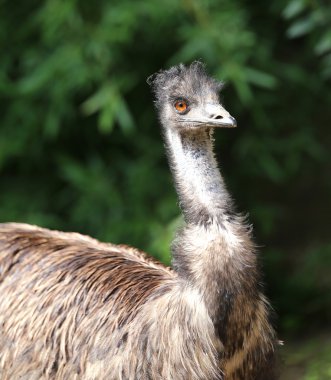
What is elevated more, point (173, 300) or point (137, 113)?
point (137, 113)

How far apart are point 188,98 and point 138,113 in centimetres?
287

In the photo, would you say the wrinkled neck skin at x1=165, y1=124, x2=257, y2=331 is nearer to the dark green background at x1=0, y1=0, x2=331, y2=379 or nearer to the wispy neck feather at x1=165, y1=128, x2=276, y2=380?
the wispy neck feather at x1=165, y1=128, x2=276, y2=380

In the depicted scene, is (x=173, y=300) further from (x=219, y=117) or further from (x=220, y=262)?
(x=219, y=117)

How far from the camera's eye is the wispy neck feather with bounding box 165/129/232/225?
344cm

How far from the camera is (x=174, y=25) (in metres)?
6.06

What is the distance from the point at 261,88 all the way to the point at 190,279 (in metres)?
3.30

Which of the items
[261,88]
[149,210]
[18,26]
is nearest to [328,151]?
[261,88]

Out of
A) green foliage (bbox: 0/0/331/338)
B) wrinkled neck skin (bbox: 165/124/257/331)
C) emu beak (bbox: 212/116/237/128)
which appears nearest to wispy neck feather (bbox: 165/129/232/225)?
wrinkled neck skin (bbox: 165/124/257/331)

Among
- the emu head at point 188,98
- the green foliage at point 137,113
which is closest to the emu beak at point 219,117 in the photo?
the emu head at point 188,98

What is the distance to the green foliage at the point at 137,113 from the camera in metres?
5.82

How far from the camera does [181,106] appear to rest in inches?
143

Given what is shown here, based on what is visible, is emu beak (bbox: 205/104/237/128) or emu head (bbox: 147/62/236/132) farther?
emu head (bbox: 147/62/236/132)

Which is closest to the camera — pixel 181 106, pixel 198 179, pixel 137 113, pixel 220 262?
pixel 220 262

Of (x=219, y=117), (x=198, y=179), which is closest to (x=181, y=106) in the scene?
(x=219, y=117)
